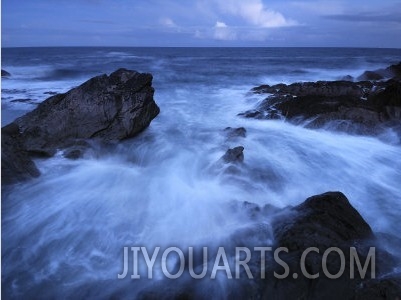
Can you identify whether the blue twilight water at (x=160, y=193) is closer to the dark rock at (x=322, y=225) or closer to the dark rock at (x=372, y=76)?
the dark rock at (x=322, y=225)

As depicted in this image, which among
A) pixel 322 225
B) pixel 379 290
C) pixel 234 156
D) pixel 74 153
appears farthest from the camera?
pixel 74 153

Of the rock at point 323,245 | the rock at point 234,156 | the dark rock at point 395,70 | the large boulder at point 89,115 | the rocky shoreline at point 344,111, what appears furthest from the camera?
the dark rock at point 395,70

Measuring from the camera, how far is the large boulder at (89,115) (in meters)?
9.50

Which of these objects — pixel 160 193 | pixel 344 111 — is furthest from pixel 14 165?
pixel 344 111

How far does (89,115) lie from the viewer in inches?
401

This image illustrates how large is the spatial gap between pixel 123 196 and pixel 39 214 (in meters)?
1.57

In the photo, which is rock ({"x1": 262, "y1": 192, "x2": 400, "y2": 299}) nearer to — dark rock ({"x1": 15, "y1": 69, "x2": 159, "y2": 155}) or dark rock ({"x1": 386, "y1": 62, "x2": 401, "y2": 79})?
dark rock ({"x1": 15, "y1": 69, "x2": 159, "y2": 155})

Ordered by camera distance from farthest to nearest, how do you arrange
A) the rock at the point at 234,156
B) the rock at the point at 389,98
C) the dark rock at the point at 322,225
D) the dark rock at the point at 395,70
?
the dark rock at the point at 395,70 < the rock at the point at 389,98 < the rock at the point at 234,156 < the dark rock at the point at 322,225

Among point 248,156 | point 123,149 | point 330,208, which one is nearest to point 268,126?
point 248,156

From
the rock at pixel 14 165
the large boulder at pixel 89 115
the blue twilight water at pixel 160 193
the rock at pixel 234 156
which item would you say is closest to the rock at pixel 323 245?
the blue twilight water at pixel 160 193

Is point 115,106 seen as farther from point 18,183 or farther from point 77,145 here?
point 18,183

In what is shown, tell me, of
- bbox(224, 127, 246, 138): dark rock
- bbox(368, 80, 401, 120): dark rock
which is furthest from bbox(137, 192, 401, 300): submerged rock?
bbox(368, 80, 401, 120): dark rock

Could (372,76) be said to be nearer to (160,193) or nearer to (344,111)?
(344,111)

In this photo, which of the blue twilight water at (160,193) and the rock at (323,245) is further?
the blue twilight water at (160,193)
